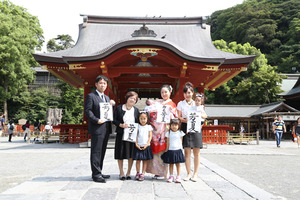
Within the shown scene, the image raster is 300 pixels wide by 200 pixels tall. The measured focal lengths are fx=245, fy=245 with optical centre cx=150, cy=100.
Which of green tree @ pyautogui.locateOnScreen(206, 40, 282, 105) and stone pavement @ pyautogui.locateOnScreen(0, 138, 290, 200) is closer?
stone pavement @ pyautogui.locateOnScreen(0, 138, 290, 200)

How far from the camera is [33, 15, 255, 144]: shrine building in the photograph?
365 inches

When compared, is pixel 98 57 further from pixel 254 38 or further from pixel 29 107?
pixel 254 38

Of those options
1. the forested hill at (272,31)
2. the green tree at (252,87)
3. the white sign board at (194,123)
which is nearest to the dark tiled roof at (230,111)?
the green tree at (252,87)

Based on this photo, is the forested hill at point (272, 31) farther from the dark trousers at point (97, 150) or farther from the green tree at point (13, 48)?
the dark trousers at point (97, 150)

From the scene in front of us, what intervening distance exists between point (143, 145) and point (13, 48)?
24216mm

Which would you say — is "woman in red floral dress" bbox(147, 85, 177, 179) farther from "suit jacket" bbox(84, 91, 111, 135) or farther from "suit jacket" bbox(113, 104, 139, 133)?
"suit jacket" bbox(84, 91, 111, 135)

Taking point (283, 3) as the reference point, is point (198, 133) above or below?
below

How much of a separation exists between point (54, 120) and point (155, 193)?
2311 cm

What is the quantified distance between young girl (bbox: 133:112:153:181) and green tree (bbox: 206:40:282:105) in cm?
2463

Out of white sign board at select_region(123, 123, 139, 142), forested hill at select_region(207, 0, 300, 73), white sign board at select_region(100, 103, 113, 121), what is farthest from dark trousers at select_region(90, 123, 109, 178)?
forested hill at select_region(207, 0, 300, 73)

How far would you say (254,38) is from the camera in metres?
39.1

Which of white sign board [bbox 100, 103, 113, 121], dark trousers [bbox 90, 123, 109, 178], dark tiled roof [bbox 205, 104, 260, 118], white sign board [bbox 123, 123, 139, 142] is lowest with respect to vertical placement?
dark trousers [bbox 90, 123, 109, 178]

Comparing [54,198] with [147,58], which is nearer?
[54,198]

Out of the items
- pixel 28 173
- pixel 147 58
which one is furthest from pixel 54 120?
pixel 28 173
